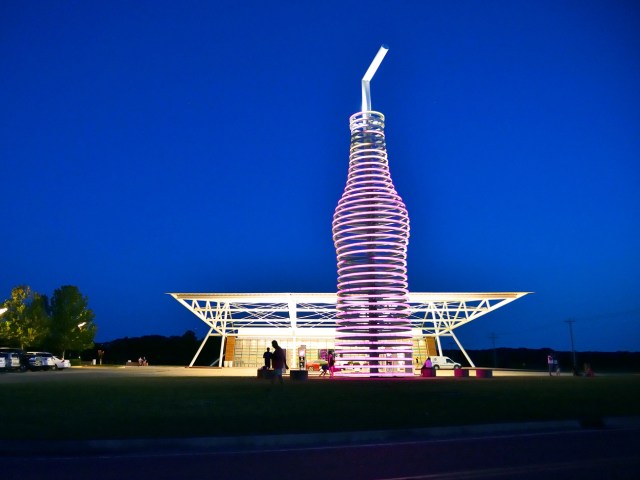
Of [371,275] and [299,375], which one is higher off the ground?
[371,275]

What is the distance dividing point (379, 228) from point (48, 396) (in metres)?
19.8

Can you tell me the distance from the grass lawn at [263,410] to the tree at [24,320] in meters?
50.6

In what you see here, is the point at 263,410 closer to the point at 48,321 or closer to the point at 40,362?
the point at 40,362

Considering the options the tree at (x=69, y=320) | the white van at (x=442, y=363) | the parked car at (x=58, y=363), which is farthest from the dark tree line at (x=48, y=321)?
the white van at (x=442, y=363)

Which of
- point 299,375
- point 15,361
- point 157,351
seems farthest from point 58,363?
point 157,351

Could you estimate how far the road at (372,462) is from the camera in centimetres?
762

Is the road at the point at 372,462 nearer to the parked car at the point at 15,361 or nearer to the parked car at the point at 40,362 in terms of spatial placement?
the parked car at the point at 40,362

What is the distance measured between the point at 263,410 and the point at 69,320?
63799mm

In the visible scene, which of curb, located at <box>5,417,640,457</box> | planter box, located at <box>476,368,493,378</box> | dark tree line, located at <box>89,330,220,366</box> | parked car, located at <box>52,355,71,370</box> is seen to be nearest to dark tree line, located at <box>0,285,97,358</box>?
parked car, located at <box>52,355,71,370</box>

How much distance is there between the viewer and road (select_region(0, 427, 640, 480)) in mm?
7625

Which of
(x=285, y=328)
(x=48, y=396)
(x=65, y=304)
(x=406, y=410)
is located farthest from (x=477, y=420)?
(x=65, y=304)

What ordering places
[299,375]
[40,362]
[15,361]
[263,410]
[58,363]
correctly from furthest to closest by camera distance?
[58,363], [40,362], [15,361], [299,375], [263,410]

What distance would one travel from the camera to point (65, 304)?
71.2 m

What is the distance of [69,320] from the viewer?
70812 millimetres
